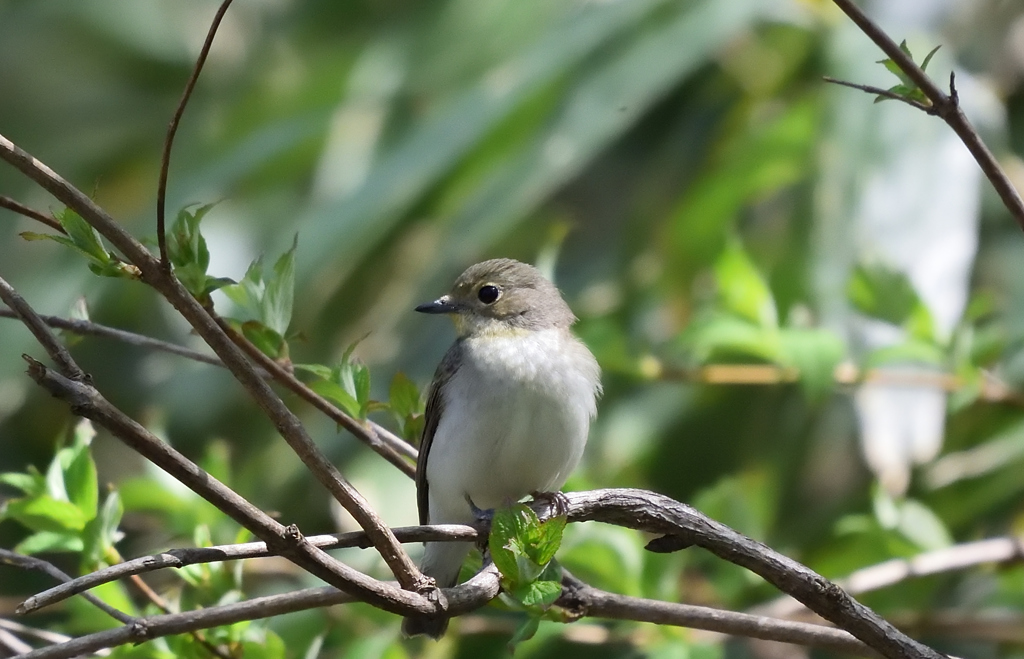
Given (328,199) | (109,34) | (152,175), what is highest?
(109,34)

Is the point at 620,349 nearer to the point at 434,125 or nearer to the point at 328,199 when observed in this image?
the point at 434,125

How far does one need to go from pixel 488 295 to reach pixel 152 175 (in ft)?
10.5

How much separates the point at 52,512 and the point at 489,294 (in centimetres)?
177

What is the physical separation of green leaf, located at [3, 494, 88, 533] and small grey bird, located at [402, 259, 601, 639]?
0.90 m

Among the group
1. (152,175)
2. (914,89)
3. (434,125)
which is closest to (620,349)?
(434,125)

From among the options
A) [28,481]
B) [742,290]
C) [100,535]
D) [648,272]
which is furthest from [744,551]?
[648,272]

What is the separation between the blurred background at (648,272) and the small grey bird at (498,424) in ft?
0.85

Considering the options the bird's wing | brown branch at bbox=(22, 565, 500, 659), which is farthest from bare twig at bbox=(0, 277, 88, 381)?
the bird's wing

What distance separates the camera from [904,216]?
14.9ft

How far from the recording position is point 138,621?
1.79 metres

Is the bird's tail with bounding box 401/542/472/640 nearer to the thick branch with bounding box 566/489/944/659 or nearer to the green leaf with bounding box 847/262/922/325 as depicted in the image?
the thick branch with bounding box 566/489/944/659

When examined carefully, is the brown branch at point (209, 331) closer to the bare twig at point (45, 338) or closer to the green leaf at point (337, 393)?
the bare twig at point (45, 338)

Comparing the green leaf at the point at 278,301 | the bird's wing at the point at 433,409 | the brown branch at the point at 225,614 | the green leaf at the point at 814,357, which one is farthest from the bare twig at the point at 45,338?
the green leaf at the point at 814,357

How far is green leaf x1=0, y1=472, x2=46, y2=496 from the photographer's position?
8.40 ft
